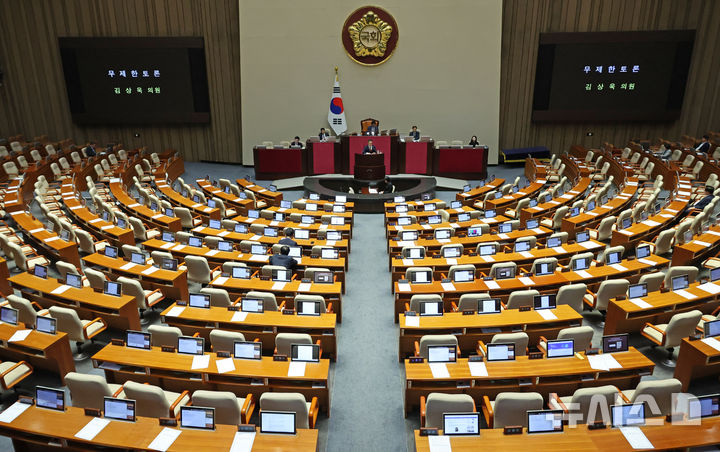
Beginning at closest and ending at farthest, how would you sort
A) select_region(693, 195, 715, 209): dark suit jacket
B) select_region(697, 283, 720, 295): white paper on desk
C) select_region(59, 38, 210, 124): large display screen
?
1. select_region(697, 283, 720, 295): white paper on desk
2. select_region(693, 195, 715, 209): dark suit jacket
3. select_region(59, 38, 210, 124): large display screen

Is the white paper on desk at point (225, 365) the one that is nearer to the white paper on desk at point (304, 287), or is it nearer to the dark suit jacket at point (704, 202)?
the white paper on desk at point (304, 287)

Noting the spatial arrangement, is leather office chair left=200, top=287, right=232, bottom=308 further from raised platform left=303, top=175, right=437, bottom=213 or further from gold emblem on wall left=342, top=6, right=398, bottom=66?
gold emblem on wall left=342, top=6, right=398, bottom=66

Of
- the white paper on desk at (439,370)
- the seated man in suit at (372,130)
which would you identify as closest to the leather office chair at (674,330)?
the white paper on desk at (439,370)

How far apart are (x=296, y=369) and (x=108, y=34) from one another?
19864 mm

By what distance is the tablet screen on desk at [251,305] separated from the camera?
7664mm

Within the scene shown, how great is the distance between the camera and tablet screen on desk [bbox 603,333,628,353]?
6258mm

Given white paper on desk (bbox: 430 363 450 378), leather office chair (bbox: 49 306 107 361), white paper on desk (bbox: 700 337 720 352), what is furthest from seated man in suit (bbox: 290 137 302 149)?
white paper on desk (bbox: 700 337 720 352)

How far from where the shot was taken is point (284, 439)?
4.88 m

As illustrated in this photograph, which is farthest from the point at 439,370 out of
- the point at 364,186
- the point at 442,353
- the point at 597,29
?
the point at 597,29

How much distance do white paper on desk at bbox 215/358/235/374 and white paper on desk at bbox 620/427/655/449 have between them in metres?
4.32

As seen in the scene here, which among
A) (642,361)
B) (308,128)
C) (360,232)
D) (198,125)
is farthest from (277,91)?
(642,361)

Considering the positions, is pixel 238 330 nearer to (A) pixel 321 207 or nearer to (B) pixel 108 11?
(A) pixel 321 207

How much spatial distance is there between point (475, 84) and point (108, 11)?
15.2 metres

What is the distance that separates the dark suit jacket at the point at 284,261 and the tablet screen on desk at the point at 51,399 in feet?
14.5
